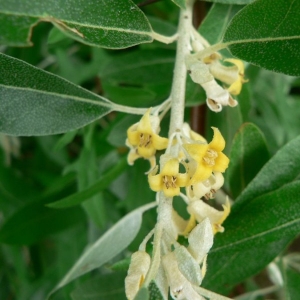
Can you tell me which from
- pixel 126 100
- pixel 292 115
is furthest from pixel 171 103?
pixel 292 115

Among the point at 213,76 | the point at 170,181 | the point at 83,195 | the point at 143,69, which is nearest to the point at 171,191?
the point at 170,181

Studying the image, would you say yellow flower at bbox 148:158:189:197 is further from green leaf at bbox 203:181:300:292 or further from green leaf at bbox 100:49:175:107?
green leaf at bbox 100:49:175:107

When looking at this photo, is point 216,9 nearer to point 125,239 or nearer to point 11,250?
point 125,239

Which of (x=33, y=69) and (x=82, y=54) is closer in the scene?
(x=33, y=69)

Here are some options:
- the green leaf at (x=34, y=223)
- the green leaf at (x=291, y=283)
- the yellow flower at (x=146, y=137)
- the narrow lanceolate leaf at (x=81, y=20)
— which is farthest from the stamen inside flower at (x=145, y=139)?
the green leaf at (x=34, y=223)

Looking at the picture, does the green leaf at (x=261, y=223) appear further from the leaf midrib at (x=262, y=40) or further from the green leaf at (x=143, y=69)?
the green leaf at (x=143, y=69)

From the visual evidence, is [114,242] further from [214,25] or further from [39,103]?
[214,25]
